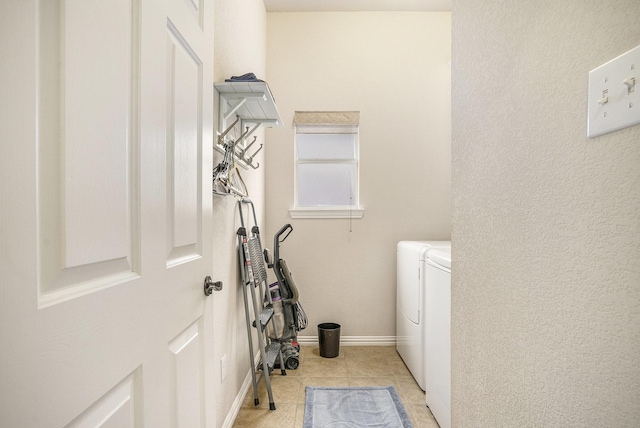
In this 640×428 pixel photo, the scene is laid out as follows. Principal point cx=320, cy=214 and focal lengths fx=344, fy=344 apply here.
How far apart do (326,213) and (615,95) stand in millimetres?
2691

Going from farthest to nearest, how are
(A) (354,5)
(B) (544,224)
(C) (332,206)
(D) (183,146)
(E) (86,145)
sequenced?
(C) (332,206)
(A) (354,5)
(D) (183,146)
(B) (544,224)
(E) (86,145)

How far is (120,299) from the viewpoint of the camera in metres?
0.62

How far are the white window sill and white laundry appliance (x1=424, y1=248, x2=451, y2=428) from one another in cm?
110

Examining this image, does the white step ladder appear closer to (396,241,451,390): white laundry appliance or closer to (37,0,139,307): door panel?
(396,241,451,390): white laundry appliance

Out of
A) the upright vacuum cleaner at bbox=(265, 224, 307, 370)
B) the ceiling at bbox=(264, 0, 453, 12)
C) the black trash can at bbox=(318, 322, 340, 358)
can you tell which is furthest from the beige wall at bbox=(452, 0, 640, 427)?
the ceiling at bbox=(264, 0, 453, 12)

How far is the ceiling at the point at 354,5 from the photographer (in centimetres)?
311

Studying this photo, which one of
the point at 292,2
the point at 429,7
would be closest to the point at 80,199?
the point at 292,2

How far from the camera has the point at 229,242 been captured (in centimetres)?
202

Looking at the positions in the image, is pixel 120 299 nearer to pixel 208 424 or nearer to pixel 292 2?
pixel 208 424

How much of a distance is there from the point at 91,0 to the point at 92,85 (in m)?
0.14

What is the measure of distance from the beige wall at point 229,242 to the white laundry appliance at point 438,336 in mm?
1169

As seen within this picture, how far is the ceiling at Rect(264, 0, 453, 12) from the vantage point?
3.11 m

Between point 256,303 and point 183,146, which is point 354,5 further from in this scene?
point 183,146

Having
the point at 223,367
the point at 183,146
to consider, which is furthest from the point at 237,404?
the point at 183,146
